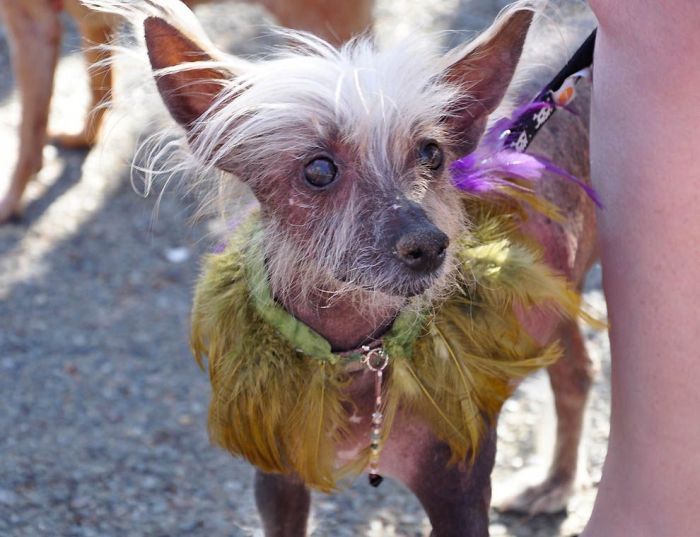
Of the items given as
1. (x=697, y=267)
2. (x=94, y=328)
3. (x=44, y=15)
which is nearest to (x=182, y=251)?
(x=94, y=328)

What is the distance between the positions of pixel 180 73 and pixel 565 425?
5.13 ft

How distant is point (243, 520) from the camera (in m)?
2.87

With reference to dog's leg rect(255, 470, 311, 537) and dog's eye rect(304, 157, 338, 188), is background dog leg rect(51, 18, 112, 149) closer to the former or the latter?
dog's leg rect(255, 470, 311, 537)

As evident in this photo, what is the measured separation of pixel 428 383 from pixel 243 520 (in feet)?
3.32

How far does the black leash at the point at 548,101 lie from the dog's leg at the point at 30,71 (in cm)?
256

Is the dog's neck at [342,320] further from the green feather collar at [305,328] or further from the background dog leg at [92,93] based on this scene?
the background dog leg at [92,93]

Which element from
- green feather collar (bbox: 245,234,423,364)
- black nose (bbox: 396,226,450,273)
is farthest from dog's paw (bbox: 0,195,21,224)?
black nose (bbox: 396,226,450,273)

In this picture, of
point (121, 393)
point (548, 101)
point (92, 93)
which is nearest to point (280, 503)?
point (548, 101)

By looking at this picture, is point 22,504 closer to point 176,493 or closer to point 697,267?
point 176,493

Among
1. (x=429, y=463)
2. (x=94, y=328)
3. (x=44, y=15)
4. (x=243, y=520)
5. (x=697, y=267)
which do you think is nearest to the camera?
(x=697, y=267)

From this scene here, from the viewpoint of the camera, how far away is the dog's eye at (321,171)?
1.98 metres

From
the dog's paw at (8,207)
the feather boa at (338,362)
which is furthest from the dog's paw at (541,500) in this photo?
the dog's paw at (8,207)

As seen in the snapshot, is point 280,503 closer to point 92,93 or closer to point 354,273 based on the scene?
point 354,273

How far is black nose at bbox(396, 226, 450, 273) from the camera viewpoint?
1.87 m
